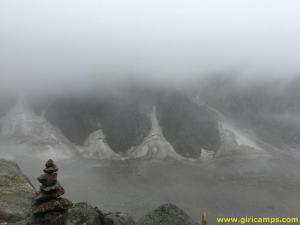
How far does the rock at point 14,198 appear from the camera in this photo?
35500 millimetres

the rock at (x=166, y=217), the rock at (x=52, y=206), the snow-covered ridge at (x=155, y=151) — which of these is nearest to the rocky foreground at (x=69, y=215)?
the rock at (x=166, y=217)

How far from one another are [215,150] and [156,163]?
38126 millimetres

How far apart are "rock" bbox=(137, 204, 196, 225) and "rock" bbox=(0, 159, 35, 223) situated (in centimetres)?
1257

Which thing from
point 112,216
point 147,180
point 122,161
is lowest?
point 112,216

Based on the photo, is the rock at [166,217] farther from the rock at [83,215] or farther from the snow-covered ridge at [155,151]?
the snow-covered ridge at [155,151]

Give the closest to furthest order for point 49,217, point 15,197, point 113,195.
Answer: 1. point 49,217
2. point 15,197
3. point 113,195

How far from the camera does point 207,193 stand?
5497 inches

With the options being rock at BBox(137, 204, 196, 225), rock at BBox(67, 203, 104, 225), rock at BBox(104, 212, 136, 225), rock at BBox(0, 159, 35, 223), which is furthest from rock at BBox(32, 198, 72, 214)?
rock at BBox(137, 204, 196, 225)

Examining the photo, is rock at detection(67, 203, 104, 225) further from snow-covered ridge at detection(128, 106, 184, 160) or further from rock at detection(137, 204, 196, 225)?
snow-covered ridge at detection(128, 106, 184, 160)

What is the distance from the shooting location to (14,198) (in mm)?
41562

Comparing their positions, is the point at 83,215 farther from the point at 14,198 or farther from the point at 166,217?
the point at 14,198

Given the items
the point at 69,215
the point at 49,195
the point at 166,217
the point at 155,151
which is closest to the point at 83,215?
the point at 69,215

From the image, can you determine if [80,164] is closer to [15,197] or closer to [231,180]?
[231,180]

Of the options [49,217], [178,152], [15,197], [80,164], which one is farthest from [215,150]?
[49,217]
